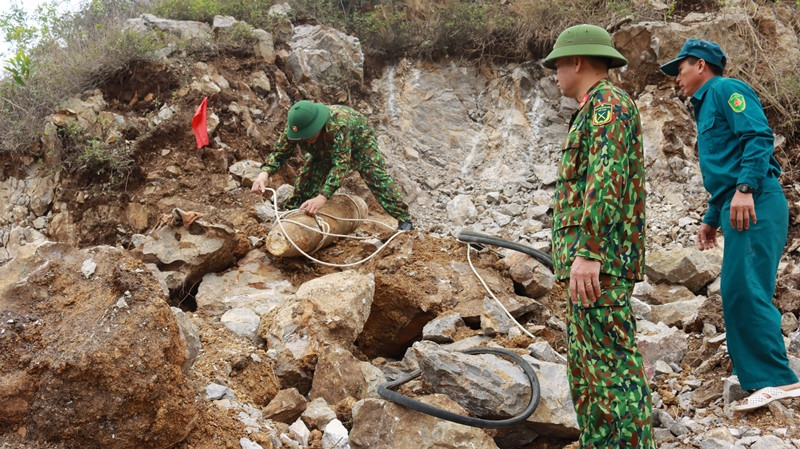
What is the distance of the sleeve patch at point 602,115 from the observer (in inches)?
96.4

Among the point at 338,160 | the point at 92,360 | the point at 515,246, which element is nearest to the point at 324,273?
the point at 338,160

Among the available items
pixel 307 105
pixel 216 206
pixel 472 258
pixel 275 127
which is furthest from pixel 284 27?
Result: pixel 472 258

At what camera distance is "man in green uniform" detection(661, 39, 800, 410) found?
3.06 m

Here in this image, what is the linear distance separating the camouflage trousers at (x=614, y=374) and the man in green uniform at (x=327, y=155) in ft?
10.6

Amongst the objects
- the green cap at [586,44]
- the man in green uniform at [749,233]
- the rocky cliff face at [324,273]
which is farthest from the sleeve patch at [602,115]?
the rocky cliff face at [324,273]

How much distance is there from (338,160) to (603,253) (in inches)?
134

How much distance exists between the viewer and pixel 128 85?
26.2 ft

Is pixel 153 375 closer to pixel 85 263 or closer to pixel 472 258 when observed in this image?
pixel 85 263

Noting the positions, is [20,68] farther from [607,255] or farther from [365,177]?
[607,255]

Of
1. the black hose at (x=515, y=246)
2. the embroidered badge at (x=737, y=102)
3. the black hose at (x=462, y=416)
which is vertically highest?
the embroidered badge at (x=737, y=102)

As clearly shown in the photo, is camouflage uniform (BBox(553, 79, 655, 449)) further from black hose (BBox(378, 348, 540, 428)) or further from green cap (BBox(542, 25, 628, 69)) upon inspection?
black hose (BBox(378, 348, 540, 428))

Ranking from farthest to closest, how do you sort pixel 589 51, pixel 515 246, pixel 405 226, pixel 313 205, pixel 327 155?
pixel 405 226 → pixel 327 155 → pixel 313 205 → pixel 515 246 → pixel 589 51

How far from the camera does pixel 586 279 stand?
7.95 feet

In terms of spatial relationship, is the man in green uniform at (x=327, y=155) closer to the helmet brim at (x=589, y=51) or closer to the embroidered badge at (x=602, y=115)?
the helmet brim at (x=589, y=51)
